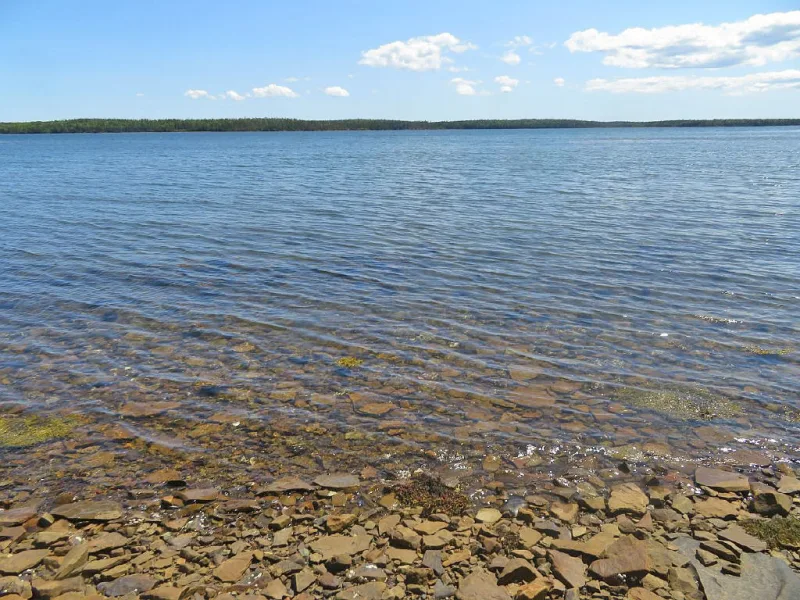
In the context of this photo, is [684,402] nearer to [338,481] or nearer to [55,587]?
[338,481]

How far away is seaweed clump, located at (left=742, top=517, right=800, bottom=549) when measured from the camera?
6.20m

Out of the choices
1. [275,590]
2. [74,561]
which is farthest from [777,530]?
[74,561]

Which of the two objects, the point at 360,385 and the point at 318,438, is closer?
the point at 318,438

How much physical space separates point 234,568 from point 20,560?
7.14ft

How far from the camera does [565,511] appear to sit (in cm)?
692

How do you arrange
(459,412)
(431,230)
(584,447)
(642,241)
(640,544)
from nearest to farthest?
(640,544), (584,447), (459,412), (642,241), (431,230)

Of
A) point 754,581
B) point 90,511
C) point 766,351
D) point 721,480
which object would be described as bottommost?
point 766,351

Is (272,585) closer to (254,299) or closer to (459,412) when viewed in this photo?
(459,412)

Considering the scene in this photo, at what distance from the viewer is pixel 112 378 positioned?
10641mm

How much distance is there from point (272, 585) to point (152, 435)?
399 centimetres

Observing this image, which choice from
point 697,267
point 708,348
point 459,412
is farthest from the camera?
point 697,267

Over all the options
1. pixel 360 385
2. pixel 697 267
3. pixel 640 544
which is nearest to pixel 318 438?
pixel 360 385

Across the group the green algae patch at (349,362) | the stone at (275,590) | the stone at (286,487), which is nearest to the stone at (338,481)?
the stone at (286,487)

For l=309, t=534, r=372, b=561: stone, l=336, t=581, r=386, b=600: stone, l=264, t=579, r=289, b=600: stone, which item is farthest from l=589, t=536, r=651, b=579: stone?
l=264, t=579, r=289, b=600: stone
